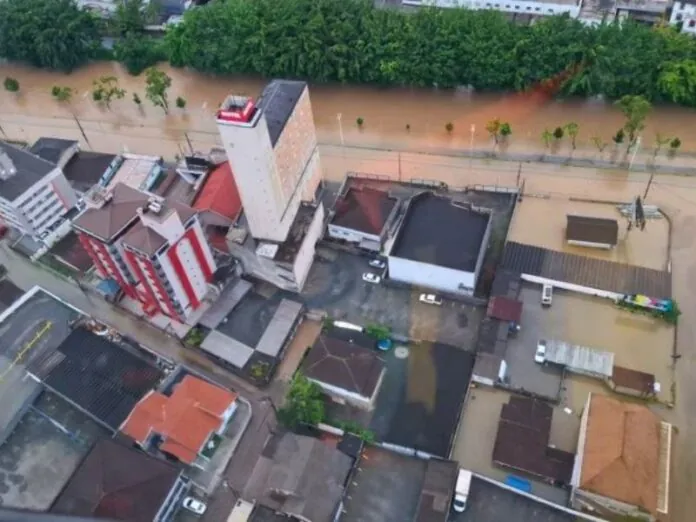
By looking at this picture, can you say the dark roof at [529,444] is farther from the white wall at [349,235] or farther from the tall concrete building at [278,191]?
the tall concrete building at [278,191]

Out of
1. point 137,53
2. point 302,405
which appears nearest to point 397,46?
point 137,53

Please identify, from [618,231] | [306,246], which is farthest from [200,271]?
[618,231]

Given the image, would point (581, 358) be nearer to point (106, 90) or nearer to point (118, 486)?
point (118, 486)

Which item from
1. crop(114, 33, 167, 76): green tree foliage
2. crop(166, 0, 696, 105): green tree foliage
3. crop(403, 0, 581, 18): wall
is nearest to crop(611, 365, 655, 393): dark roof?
crop(166, 0, 696, 105): green tree foliage

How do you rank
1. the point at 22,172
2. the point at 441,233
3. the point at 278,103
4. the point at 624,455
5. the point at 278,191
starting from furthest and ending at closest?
the point at 22,172 → the point at 278,103 → the point at 441,233 → the point at 278,191 → the point at 624,455

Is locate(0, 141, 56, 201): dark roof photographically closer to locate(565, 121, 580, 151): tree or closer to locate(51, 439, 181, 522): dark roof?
locate(51, 439, 181, 522): dark roof

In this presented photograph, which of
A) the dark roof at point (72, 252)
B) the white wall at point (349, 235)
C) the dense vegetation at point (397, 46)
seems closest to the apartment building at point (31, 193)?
the dark roof at point (72, 252)
